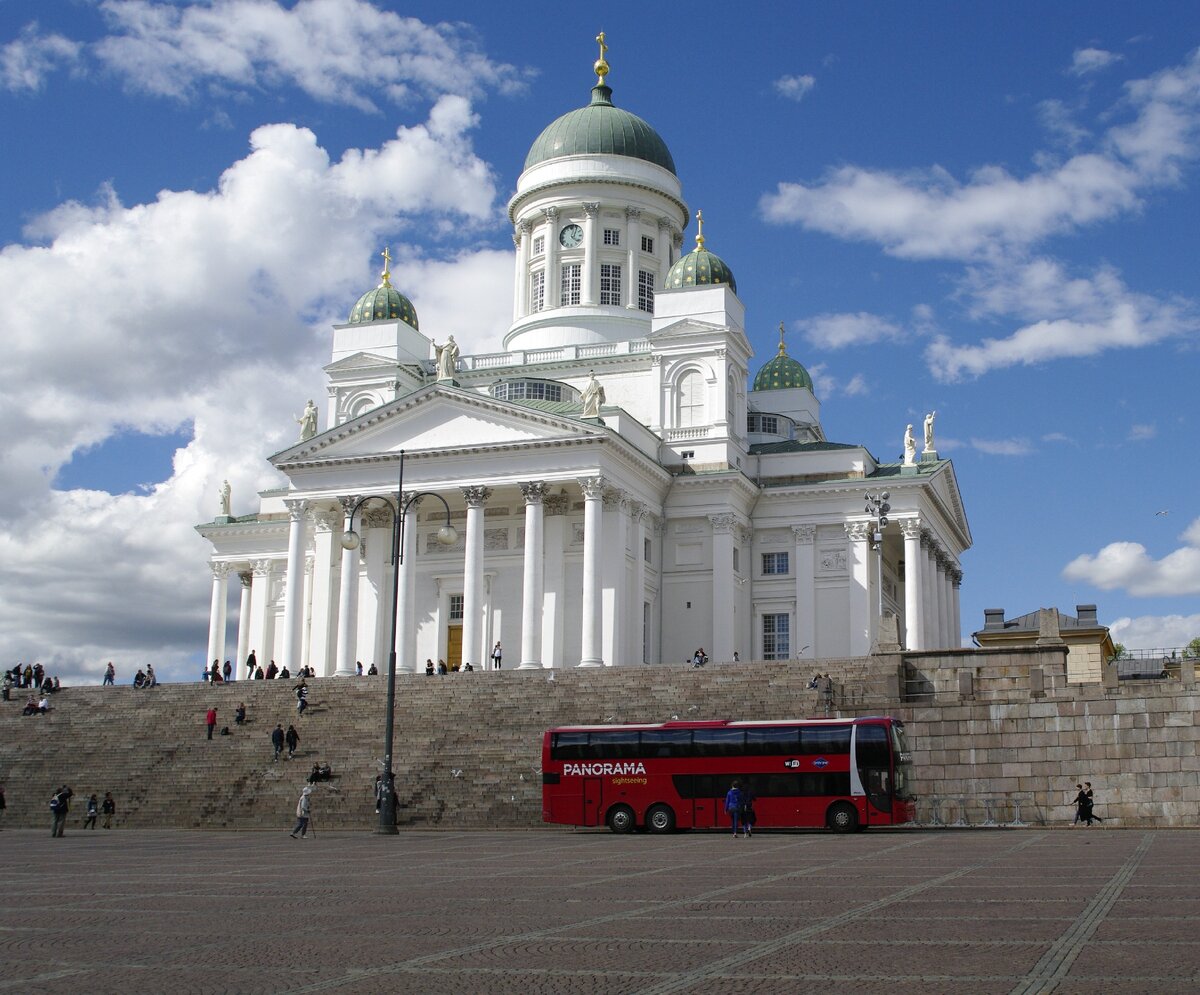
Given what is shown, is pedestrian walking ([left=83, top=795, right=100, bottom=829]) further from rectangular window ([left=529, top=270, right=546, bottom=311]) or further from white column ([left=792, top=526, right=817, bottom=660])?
rectangular window ([left=529, top=270, right=546, bottom=311])

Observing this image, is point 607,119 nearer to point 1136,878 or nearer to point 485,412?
point 485,412

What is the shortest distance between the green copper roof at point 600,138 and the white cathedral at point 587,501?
268 mm

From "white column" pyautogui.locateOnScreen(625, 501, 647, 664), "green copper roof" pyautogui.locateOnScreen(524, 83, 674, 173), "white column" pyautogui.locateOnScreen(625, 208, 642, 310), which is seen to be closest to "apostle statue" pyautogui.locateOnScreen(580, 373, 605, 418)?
"white column" pyautogui.locateOnScreen(625, 501, 647, 664)

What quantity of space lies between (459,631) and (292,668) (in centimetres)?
674

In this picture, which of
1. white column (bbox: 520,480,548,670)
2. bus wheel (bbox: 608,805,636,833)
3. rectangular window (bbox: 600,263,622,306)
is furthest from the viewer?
rectangular window (bbox: 600,263,622,306)

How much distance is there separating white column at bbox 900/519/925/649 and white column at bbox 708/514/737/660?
23.5 feet

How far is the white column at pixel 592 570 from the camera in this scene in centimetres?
5122

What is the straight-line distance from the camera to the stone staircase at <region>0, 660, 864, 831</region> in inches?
1474

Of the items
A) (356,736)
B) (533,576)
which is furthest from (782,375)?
(356,736)

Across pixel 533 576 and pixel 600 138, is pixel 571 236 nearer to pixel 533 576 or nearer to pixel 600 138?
pixel 600 138

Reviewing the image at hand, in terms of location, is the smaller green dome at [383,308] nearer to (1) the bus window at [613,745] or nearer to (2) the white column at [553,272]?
(2) the white column at [553,272]

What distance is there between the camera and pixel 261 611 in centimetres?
6738

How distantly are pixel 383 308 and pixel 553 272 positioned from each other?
28.6ft

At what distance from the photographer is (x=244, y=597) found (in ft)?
230
